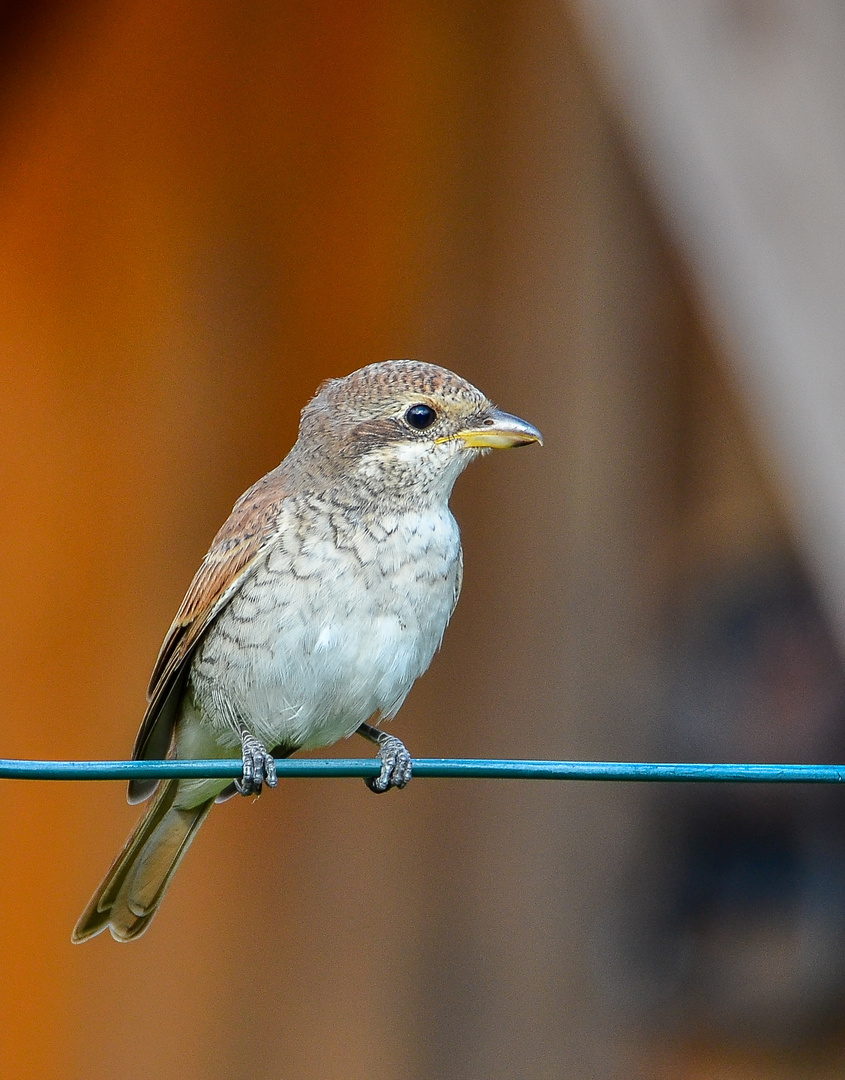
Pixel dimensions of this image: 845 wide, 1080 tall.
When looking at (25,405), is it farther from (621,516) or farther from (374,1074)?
(374,1074)

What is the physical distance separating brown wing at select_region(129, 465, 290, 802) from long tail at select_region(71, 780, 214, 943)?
5.2 inches

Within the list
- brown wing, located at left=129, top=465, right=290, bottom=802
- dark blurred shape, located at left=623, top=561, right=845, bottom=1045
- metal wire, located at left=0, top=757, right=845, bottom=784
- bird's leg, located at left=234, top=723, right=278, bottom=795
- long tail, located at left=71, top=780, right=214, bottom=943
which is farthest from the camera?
dark blurred shape, located at left=623, top=561, right=845, bottom=1045

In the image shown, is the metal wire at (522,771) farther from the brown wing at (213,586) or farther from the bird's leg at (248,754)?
the brown wing at (213,586)

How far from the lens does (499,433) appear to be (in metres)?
2.92

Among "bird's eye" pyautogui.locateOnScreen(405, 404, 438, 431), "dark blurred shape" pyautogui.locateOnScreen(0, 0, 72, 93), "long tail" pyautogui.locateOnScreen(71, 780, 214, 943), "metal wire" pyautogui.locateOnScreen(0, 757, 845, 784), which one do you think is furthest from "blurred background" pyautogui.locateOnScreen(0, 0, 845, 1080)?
"metal wire" pyautogui.locateOnScreen(0, 757, 845, 784)

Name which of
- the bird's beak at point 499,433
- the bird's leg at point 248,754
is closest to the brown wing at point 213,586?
the bird's leg at point 248,754

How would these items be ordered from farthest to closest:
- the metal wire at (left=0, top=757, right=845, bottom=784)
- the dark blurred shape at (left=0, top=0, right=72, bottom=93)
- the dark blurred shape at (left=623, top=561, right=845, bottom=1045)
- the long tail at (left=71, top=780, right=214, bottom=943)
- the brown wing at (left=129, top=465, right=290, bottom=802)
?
the dark blurred shape at (left=623, top=561, right=845, bottom=1045) < the dark blurred shape at (left=0, top=0, right=72, bottom=93) < the long tail at (left=71, top=780, right=214, bottom=943) < the brown wing at (left=129, top=465, right=290, bottom=802) < the metal wire at (left=0, top=757, right=845, bottom=784)

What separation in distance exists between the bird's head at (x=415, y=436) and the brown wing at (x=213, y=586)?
139 millimetres

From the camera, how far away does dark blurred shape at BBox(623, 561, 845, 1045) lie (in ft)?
15.7

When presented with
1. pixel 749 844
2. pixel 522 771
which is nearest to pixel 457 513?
pixel 749 844

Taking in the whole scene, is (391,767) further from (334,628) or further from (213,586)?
(213,586)

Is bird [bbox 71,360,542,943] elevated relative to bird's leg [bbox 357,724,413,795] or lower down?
elevated

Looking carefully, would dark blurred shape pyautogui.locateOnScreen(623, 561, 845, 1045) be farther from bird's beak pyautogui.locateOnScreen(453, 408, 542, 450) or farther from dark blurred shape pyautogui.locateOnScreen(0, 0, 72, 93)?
dark blurred shape pyautogui.locateOnScreen(0, 0, 72, 93)

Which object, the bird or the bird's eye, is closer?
the bird
